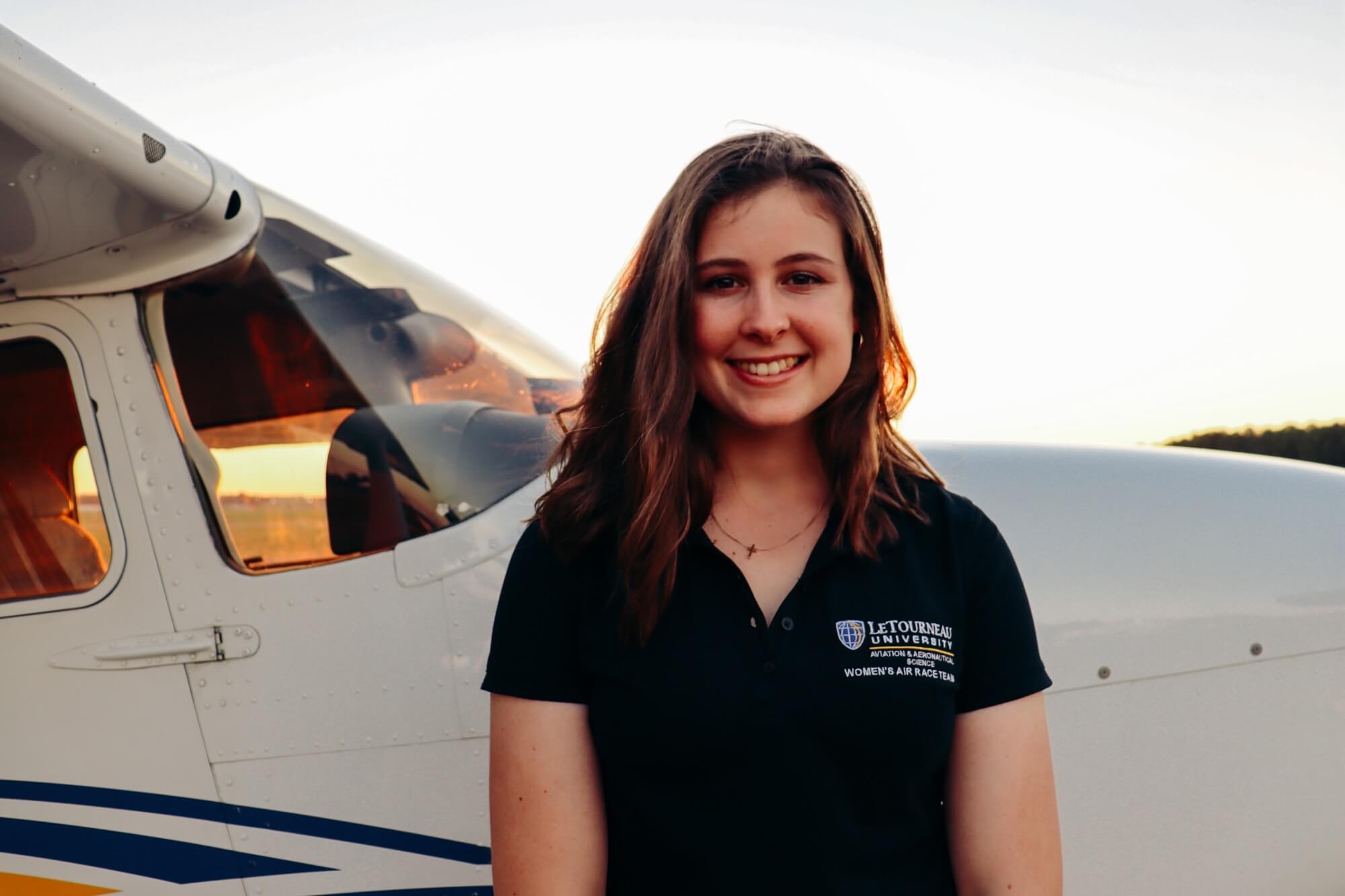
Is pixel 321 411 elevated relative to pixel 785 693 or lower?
elevated

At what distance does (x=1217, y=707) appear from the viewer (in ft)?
7.48

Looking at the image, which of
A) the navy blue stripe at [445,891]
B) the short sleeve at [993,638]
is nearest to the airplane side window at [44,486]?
the navy blue stripe at [445,891]

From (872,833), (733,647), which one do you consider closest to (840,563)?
(733,647)

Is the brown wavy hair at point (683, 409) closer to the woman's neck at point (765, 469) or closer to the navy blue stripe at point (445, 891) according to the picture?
the woman's neck at point (765, 469)

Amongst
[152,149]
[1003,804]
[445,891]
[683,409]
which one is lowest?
[445,891]

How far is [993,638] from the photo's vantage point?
1.54 m

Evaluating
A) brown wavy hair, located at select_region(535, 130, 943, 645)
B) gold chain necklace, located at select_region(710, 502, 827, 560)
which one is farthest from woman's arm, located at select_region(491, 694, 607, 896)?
gold chain necklace, located at select_region(710, 502, 827, 560)

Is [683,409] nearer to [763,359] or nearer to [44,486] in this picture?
[763,359]

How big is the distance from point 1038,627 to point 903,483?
764mm

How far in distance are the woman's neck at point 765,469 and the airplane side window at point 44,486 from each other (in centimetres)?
155

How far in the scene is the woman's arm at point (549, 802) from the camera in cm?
151

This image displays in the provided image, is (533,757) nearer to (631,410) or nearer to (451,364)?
(631,410)

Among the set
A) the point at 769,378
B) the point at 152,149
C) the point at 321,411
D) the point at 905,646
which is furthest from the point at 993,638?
the point at 152,149

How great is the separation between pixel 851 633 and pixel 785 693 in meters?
0.14
